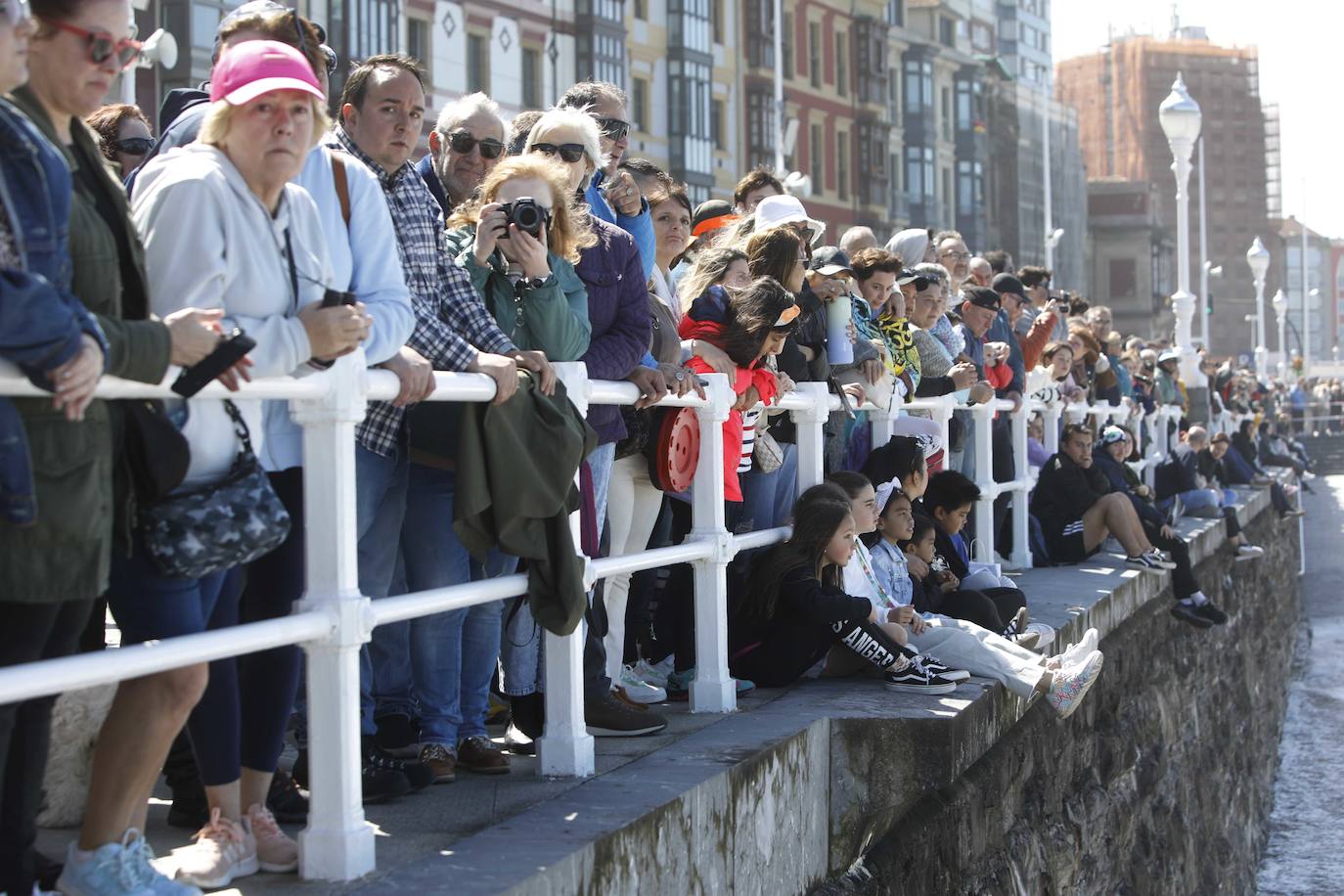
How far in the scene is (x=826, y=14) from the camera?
54469 mm

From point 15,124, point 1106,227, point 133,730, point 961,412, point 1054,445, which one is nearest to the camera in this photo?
point 15,124

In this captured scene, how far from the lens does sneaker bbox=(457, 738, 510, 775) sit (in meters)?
4.77

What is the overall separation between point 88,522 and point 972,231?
6675 cm

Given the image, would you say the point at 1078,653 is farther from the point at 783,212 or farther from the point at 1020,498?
the point at 1020,498

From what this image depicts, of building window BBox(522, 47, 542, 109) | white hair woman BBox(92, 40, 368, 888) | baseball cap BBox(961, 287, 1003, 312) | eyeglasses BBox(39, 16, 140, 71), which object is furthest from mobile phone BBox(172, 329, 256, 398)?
building window BBox(522, 47, 542, 109)

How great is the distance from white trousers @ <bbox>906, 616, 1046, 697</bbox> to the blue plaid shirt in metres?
2.37

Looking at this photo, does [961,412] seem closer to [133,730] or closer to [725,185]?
[133,730]

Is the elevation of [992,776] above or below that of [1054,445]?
below

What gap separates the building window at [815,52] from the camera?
53062mm

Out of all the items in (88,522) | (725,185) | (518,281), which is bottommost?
(88,522)

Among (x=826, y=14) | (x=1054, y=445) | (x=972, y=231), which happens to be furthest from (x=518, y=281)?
(x=972, y=231)

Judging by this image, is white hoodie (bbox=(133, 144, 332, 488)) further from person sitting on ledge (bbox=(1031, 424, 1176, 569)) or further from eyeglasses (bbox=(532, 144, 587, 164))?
person sitting on ledge (bbox=(1031, 424, 1176, 569))

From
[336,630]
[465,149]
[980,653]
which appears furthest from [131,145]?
[980,653]

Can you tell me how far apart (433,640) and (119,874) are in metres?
1.46
